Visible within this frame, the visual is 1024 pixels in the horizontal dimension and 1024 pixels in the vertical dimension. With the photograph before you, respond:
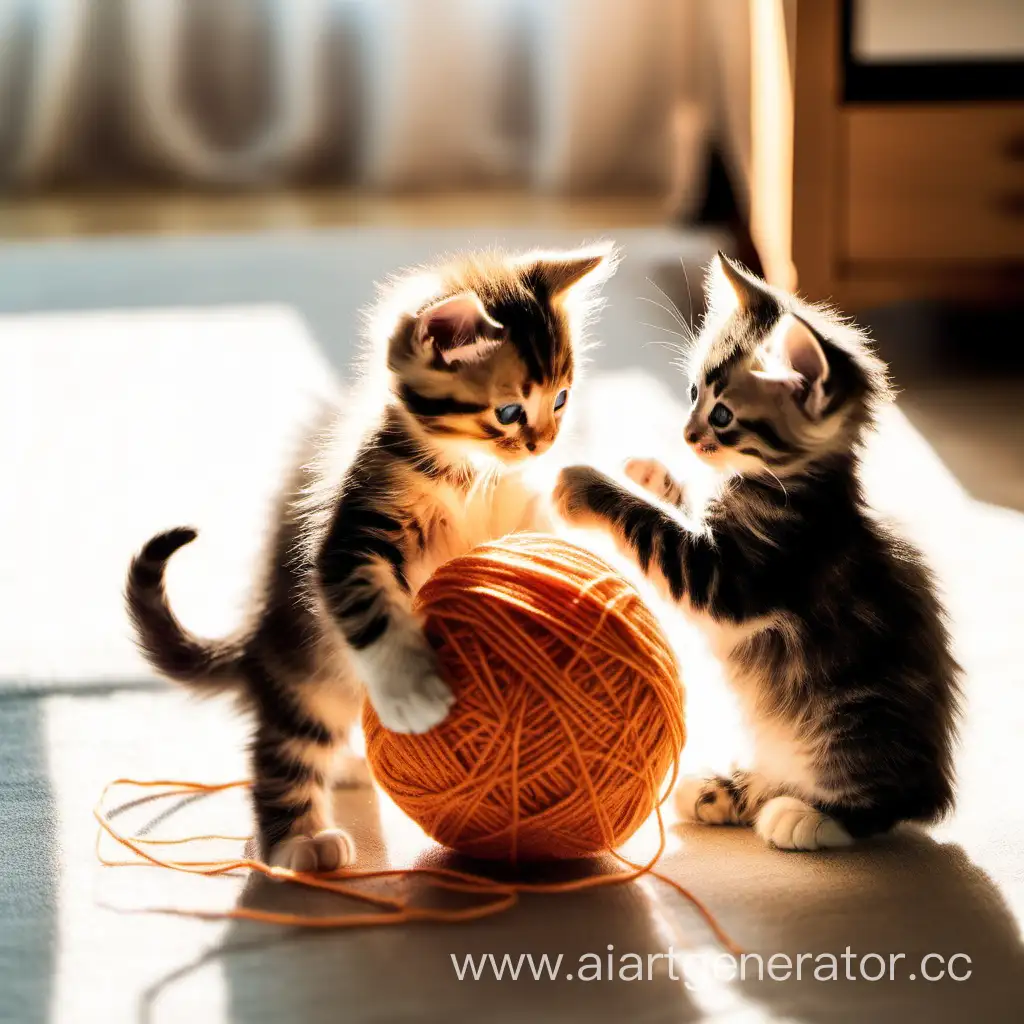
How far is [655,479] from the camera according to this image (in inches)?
63.8

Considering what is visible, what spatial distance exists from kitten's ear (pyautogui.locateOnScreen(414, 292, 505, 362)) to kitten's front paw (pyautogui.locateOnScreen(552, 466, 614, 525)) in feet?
0.60

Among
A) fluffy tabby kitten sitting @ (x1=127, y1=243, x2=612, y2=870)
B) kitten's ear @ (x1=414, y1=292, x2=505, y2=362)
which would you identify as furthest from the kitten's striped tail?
kitten's ear @ (x1=414, y1=292, x2=505, y2=362)

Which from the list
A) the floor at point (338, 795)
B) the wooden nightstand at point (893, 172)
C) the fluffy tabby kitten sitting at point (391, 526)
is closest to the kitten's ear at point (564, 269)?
the fluffy tabby kitten sitting at point (391, 526)

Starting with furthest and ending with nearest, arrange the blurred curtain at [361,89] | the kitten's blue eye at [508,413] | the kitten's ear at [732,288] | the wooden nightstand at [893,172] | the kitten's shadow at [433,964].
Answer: the blurred curtain at [361,89]
the wooden nightstand at [893,172]
the kitten's ear at [732,288]
the kitten's blue eye at [508,413]
the kitten's shadow at [433,964]

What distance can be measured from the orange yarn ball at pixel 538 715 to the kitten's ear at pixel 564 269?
0.28 metres

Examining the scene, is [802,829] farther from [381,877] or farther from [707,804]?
[381,877]

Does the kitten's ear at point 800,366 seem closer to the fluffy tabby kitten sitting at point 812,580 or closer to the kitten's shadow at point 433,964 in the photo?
the fluffy tabby kitten sitting at point 812,580

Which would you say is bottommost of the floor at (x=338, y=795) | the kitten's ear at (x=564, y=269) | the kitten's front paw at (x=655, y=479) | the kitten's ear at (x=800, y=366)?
the floor at (x=338, y=795)

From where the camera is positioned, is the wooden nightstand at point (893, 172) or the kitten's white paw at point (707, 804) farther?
the wooden nightstand at point (893, 172)

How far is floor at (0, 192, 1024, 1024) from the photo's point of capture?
125 cm

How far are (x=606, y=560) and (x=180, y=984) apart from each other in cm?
55

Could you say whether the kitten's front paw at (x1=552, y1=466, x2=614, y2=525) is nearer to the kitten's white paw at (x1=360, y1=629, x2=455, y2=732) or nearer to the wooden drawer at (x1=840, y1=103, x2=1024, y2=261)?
the kitten's white paw at (x1=360, y1=629, x2=455, y2=732)

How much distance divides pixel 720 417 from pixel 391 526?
337 millimetres

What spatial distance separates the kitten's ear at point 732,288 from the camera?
1.53m
